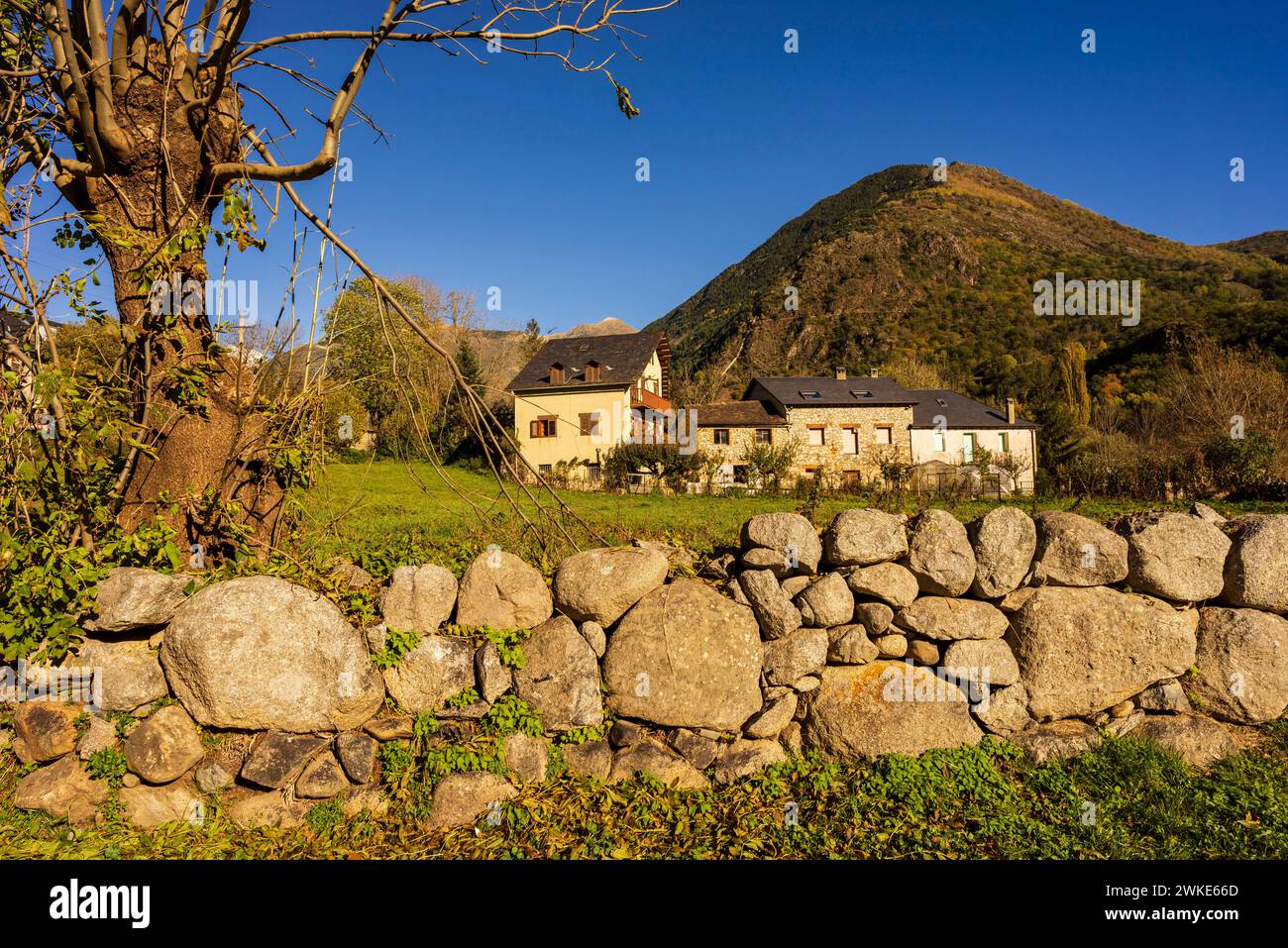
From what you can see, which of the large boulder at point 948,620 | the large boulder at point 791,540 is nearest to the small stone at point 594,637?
the large boulder at point 791,540

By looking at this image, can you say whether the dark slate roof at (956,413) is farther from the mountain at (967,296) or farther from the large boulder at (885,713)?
the large boulder at (885,713)

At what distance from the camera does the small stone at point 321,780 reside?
372cm

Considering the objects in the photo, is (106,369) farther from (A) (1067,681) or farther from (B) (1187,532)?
(B) (1187,532)

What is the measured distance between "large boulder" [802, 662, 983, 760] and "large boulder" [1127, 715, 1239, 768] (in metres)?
1.26

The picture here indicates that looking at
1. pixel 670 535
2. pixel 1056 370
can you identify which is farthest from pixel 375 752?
pixel 1056 370

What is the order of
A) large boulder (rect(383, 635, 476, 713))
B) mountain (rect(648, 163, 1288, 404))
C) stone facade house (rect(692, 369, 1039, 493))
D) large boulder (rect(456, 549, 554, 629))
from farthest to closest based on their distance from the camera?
mountain (rect(648, 163, 1288, 404)), stone facade house (rect(692, 369, 1039, 493)), large boulder (rect(456, 549, 554, 629)), large boulder (rect(383, 635, 476, 713))

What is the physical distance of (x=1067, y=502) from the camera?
10695 mm

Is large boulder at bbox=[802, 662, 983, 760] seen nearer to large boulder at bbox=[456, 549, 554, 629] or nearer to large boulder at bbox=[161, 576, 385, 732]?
large boulder at bbox=[456, 549, 554, 629]

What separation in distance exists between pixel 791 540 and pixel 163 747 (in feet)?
13.4

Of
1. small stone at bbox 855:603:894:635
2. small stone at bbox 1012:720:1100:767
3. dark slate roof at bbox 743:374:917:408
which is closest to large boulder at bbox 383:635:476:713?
small stone at bbox 855:603:894:635

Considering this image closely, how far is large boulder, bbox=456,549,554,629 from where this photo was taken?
4.27 m

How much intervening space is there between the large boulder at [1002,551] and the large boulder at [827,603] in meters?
1.01

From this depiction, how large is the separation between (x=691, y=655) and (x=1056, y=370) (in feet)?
151
